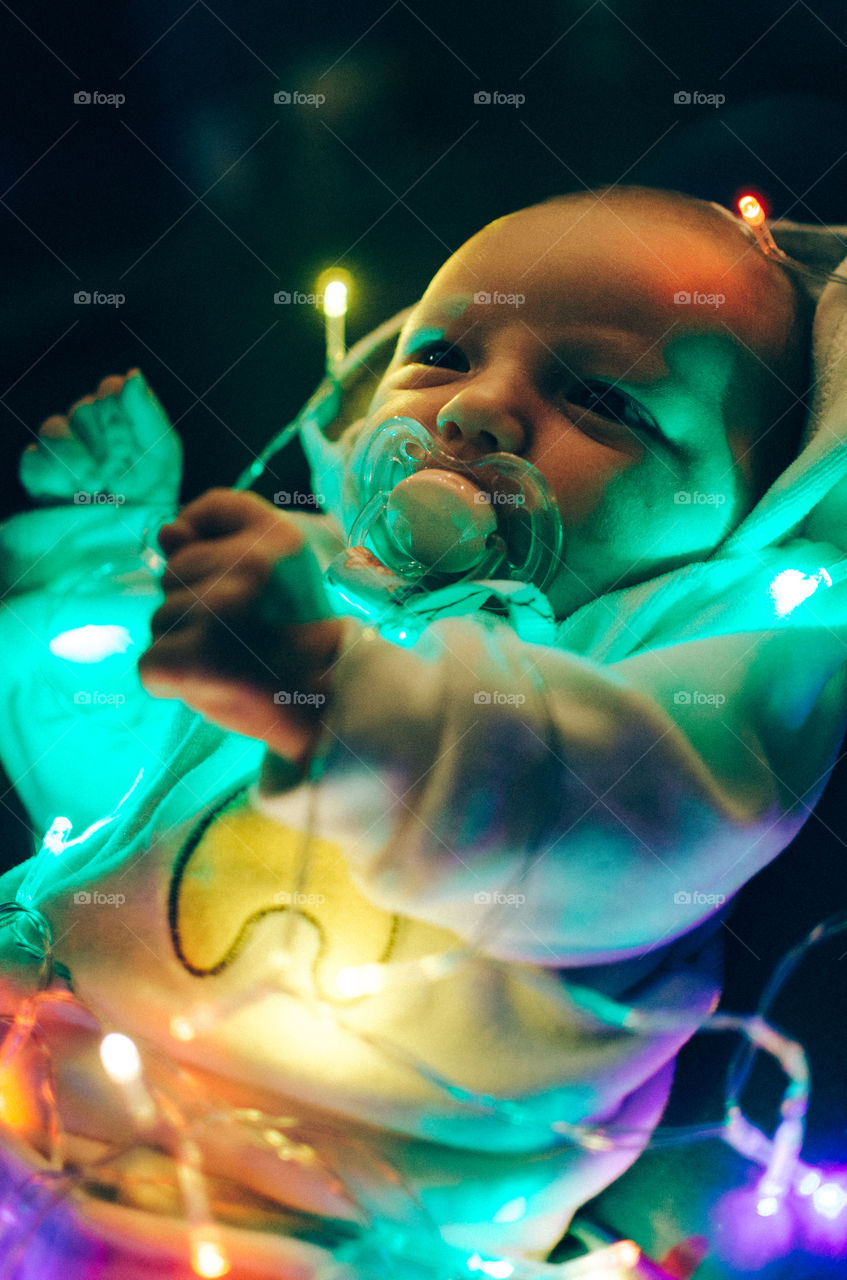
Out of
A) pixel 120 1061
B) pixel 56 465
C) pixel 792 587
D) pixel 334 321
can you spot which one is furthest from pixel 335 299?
pixel 120 1061

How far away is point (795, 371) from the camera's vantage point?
755 millimetres

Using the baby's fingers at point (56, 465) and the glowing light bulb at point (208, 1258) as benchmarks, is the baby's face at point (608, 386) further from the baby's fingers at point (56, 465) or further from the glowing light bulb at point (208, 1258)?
the glowing light bulb at point (208, 1258)

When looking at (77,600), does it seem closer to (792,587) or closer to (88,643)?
(88,643)

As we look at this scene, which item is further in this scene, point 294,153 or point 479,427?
point 294,153

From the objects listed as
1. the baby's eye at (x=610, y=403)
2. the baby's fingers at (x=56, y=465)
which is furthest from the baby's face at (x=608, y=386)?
the baby's fingers at (x=56, y=465)

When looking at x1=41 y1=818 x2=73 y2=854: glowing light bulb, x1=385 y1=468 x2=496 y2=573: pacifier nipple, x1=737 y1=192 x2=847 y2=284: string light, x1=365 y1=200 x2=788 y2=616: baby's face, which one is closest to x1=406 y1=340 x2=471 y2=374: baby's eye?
x1=365 y1=200 x2=788 y2=616: baby's face

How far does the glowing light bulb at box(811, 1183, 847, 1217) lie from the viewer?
649 mm

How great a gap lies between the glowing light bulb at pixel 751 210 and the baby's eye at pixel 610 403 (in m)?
0.22

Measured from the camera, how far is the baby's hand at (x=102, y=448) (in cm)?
86

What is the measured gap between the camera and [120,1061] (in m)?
0.58

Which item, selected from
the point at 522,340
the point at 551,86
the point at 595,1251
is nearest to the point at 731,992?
the point at 595,1251

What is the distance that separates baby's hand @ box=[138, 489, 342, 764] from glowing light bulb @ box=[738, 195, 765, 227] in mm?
529

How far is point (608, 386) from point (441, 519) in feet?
0.51

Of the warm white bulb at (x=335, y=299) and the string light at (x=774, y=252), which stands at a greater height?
the string light at (x=774, y=252)
